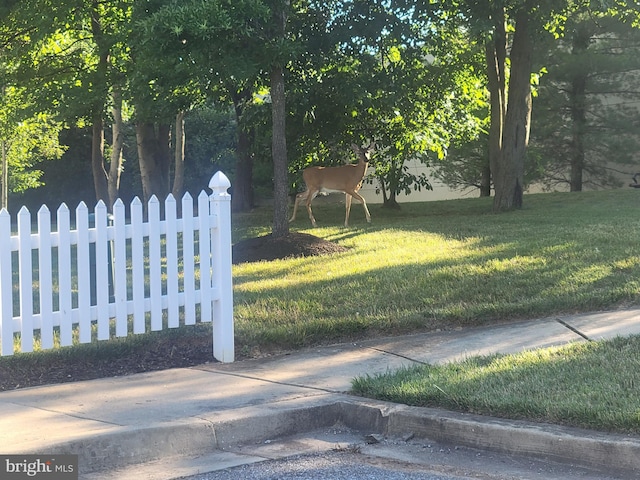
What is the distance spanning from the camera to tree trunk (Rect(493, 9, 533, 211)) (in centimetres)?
1598

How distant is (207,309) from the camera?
6.18m

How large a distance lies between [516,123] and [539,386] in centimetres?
1223

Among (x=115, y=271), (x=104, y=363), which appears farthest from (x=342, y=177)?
(x=115, y=271)

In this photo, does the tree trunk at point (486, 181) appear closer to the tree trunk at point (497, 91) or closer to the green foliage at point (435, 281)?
A: the tree trunk at point (497, 91)

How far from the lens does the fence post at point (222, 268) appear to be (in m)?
6.04

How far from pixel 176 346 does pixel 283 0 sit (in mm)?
6260

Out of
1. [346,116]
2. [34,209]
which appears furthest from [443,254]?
[34,209]

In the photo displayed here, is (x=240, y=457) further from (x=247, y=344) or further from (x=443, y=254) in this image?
(x=443, y=254)

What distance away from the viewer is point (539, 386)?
4980 millimetres

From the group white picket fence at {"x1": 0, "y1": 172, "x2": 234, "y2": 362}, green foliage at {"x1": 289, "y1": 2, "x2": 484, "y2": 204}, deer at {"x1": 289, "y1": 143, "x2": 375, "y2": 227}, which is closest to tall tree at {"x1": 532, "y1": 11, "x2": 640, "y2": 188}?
green foliage at {"x1": 289, "y1": 2, "x2": 484, "y2": 204}

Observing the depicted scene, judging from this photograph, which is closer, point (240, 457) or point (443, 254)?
point (240, 457)

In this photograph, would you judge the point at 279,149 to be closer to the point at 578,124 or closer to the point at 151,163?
the point at 151,163

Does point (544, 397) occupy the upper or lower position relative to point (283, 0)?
lower

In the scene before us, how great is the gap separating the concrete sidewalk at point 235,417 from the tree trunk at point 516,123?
34.9 ft
